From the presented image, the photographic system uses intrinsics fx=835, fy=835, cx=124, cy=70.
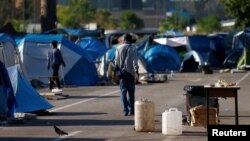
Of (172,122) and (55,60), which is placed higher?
(55,60)

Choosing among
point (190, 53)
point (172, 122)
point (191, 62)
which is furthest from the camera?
→ point (190, 53)

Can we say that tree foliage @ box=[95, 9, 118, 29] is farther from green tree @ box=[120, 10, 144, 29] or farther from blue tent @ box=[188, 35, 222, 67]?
blue tent @ box=[188, 35, 222, 67]

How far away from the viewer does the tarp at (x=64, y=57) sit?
34.7m

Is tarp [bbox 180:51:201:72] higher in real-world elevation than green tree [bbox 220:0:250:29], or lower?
lower

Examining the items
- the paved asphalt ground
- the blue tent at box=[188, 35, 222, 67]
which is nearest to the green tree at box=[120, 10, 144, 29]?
the blue tent at box=[188, 35, 222, 67]

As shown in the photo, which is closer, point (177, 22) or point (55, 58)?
point (55, 58)

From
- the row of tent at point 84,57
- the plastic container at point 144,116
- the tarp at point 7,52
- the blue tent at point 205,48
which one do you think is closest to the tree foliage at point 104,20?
the row of tent at point 84,57

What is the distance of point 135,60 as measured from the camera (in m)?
19.5

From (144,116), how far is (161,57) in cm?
3382

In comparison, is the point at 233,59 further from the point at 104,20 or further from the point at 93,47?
the point at 104,20

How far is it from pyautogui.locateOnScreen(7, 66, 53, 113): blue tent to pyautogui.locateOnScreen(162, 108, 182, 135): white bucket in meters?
5.32

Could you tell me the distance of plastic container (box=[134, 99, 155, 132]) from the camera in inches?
640

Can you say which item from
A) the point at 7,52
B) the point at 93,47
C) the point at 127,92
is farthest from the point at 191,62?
the point at 127,92

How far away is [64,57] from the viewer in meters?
34.9
